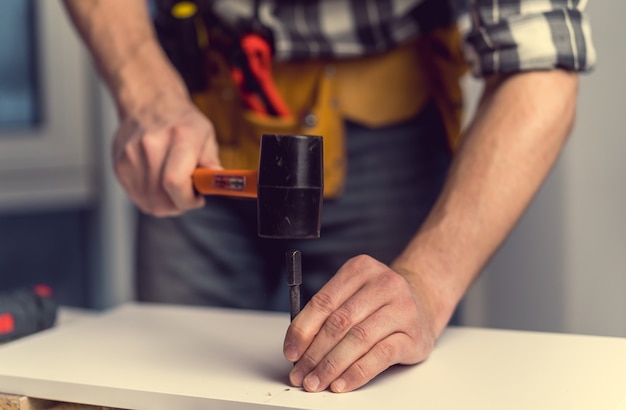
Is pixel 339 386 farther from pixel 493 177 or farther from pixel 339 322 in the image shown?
pixel 493 177

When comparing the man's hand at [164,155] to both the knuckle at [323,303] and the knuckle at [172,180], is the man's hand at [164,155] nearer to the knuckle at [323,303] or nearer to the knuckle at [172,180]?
the knuckle at [172,180]

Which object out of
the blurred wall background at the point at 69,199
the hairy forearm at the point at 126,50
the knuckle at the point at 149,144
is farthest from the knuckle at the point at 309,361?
the blurred wall background at the point at 69,199

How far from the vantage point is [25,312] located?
97 centimetres

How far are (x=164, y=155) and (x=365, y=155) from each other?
37 centimetres

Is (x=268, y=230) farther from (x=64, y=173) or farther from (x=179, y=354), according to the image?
(x=64, y=173)

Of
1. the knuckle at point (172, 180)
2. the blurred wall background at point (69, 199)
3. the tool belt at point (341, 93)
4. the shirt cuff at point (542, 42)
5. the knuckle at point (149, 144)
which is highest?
the shirt cuff at point (542, 42)

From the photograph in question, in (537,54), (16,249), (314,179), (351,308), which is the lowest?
(16,249)

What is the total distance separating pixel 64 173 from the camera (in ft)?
7.50

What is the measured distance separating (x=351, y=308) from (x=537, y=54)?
37 cm

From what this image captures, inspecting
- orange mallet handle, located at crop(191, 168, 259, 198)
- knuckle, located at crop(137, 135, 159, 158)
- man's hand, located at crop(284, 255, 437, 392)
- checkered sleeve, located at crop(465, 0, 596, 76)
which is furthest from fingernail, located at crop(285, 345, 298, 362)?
checkered sleeve, located at crop(465, 0, 596, 76)

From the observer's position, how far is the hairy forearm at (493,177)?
0.90m

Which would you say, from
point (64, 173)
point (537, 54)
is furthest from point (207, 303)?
point (64, 173)

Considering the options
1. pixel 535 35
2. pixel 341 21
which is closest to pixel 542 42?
pixel 535 35

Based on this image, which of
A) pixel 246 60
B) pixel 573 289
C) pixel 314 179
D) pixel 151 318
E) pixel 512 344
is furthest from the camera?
pixel 573 289
